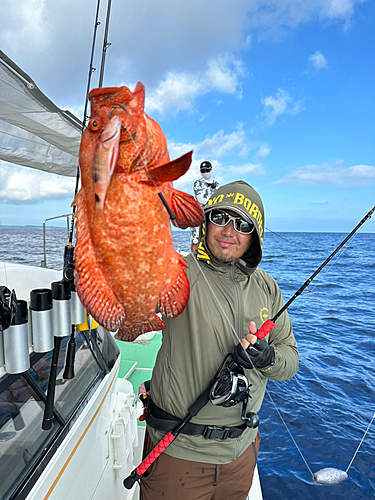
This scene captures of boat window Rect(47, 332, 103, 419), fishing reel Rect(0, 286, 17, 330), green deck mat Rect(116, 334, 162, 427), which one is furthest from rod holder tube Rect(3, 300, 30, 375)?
green deck mat Rect(116, 334, 162, 427)

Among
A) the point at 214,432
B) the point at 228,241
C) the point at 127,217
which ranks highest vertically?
the point at 127,217

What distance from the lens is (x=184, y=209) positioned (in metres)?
1.30

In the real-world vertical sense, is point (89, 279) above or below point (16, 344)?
above

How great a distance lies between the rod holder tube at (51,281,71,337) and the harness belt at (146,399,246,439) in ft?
2.68

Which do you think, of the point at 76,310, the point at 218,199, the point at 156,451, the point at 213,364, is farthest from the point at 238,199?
the point at 156,451

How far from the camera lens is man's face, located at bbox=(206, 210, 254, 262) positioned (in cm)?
212

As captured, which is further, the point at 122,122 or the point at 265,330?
the point at 265,330

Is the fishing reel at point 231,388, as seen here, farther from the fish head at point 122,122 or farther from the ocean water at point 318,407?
the fish head at point 122,122

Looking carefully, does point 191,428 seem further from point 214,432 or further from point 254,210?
point 254,210

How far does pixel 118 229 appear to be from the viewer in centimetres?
120

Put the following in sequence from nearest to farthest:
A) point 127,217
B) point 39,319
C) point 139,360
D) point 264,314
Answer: point 127,217
point 39,319
point 264,314
point 139,360

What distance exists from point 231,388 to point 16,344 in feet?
3.91

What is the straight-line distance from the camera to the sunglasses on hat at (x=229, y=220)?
2.09 m

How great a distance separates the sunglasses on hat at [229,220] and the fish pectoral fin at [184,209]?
0.82m
